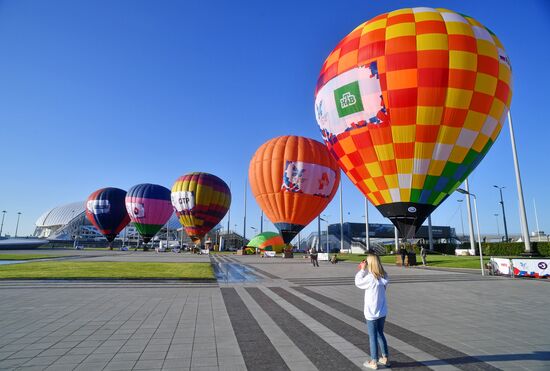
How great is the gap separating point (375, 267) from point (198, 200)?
50028 millimetres

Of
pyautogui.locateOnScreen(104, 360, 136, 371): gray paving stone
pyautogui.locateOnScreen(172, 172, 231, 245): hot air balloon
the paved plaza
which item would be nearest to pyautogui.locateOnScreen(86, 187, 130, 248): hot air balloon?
pyautogui.locateOnScreen(172, 172, 231, 245): hot air balloon

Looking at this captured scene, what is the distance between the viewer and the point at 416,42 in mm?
16531

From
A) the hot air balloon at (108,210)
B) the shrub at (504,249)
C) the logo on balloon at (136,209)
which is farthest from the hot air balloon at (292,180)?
the hot air balloon at (108,210)

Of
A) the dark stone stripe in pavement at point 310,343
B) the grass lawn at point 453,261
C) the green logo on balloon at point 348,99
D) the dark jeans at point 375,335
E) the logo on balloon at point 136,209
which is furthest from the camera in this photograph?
the logo on balloon at point 136,209

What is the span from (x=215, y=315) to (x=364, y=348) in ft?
13.1

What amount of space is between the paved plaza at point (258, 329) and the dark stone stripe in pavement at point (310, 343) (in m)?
0.02

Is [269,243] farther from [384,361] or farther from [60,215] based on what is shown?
[60,215]

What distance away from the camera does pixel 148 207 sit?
204 ft

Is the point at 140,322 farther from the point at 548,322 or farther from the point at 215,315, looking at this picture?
the point at 548,322

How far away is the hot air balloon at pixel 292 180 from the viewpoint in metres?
33.2

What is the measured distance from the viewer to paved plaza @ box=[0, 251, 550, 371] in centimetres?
493

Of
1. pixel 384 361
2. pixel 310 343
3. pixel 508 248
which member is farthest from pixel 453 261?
pixel 384 361

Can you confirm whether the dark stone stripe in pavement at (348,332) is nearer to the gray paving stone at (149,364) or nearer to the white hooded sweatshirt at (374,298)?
the white hooded sweatshirt at (374,298)

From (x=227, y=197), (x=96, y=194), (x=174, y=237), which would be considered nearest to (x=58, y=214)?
(x=174, y=237)
